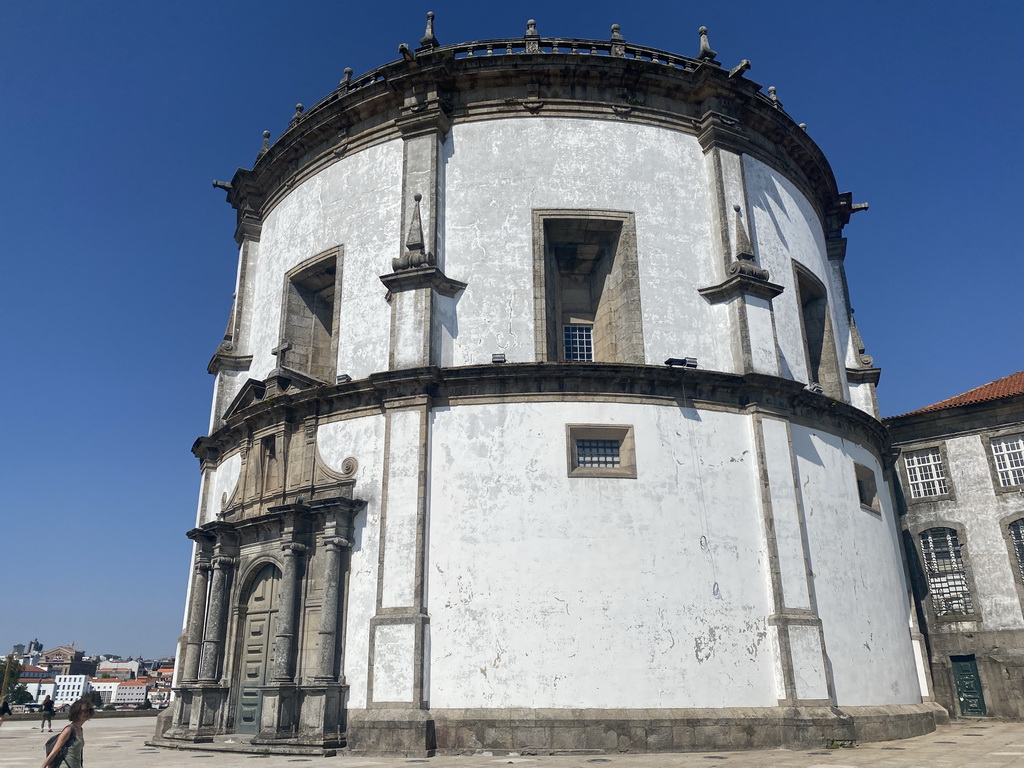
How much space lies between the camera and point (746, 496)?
1586cm

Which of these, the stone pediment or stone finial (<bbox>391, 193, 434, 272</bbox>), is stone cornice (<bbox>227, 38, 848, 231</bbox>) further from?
the stone pediment

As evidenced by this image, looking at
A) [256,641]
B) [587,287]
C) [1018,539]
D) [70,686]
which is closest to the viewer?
[256,641]

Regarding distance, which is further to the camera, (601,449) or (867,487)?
(867,487)

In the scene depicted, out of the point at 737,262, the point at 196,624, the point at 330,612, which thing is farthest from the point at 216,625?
the point at 737,262

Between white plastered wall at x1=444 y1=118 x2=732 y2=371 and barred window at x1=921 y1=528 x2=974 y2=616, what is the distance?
12710mm

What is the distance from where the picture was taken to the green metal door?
22.6 metres

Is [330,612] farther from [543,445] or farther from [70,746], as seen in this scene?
[70,746]

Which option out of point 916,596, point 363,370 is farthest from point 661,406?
point 916,596

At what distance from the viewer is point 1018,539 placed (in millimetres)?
23547

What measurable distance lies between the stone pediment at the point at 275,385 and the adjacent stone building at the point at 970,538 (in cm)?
1688

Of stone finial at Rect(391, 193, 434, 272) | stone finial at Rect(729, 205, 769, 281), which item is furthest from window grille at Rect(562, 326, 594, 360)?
stone finial at Rect(391, 193, 434, 272)

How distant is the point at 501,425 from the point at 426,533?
2520mm

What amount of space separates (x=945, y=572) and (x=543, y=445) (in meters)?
16.2

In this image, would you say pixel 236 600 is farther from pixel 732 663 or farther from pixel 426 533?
pixel 732 663
